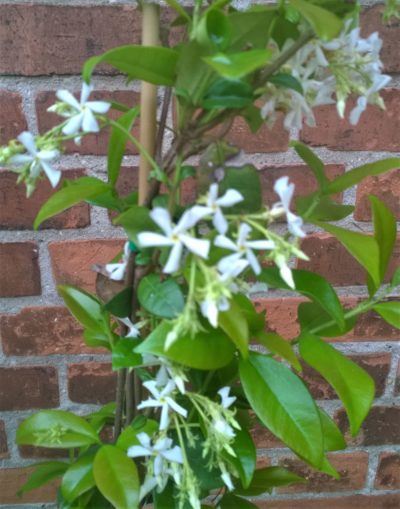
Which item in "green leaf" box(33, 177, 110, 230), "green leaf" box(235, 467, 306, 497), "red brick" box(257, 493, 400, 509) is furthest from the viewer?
"red brick" box(257, 493, 400, 509)

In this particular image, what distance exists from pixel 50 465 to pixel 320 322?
286mm

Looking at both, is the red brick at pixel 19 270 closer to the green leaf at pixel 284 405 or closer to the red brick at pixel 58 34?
the red brick at pixel 58 34

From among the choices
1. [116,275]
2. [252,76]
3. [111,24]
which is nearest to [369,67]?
[252,76]

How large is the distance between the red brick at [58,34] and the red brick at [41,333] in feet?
0.85

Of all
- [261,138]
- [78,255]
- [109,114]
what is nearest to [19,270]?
[78,255]

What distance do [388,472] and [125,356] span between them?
580 millimetres

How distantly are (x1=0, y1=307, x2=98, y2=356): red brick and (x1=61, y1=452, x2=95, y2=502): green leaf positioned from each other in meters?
0.25

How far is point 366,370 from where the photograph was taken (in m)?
0.70

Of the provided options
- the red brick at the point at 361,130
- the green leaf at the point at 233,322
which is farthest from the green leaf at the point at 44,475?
the red brick at the point at 361,130

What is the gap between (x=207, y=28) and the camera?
9.9 inches

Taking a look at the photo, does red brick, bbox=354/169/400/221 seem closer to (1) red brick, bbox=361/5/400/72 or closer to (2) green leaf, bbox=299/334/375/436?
(1) red brick, bbox=361/5/400/72

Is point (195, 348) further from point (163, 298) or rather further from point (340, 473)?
point (340, 473)

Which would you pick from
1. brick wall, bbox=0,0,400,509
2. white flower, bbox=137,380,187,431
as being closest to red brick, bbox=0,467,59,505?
brick wall, bbox=0,0,400,509

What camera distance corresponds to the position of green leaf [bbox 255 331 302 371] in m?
0.34
